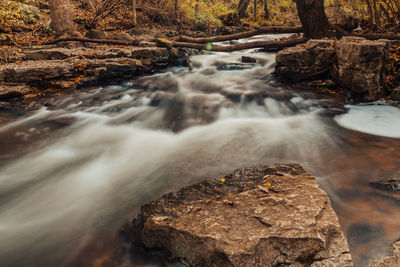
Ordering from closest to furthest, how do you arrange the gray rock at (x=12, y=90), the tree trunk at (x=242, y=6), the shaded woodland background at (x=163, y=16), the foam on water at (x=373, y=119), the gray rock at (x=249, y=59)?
the foam on water at (x=373, y=119), the gray rock at (x=12, y=90), the shaded woodland background at (x=163, y=16), the gray rock at (x=249, y=59), the tree trunk at (x=242, y=6)

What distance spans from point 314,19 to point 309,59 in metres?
2.19

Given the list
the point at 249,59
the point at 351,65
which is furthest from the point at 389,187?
the point at 249,59

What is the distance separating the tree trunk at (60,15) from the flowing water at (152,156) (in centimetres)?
Result: 463

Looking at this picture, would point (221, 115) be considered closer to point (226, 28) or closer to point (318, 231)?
point (318, 231)

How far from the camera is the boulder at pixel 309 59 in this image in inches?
226

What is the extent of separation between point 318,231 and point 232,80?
628 centimetres

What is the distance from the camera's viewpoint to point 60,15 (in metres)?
9.07

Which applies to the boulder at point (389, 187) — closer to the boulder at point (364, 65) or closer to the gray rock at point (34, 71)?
the boulder at point (364, 65)

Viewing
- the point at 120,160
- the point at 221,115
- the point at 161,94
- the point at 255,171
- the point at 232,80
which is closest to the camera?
the point at 255,171

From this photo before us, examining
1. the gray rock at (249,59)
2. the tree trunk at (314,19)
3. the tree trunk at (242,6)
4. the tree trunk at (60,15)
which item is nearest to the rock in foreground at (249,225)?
the tree trunk at (314,19)

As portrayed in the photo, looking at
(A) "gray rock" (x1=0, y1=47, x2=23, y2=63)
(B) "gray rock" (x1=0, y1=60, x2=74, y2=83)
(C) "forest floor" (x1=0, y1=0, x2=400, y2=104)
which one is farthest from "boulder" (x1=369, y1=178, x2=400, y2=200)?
(A) "gray rock" (x1=0, y1=47, x2=23, y2=63)

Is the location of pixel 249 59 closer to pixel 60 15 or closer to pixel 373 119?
pixel 373 119

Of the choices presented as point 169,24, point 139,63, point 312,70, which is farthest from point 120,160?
point 169,24

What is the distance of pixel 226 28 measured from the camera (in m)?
15.8
